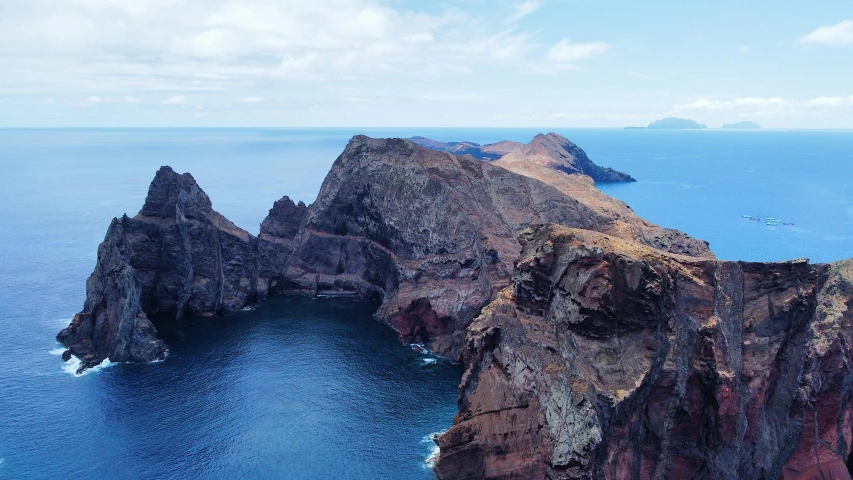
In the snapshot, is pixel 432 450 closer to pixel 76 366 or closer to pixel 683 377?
pixel 683 377

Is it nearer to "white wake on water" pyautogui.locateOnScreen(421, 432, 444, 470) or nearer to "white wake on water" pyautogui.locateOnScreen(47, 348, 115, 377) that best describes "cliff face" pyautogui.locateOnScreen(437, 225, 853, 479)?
"white wake on water" pyautogui.locateOnScreen(421, 432, 444, 470)

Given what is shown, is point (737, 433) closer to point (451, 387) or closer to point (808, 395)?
point (808, 395)

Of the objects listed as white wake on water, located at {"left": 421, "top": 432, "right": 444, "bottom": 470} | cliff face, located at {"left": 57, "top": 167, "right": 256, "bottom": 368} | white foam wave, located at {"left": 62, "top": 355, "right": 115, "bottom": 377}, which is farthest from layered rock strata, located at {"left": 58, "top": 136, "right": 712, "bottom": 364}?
white wake on water, located at {"left": 421, "top": 432, "right": 444, "bottom": 470}

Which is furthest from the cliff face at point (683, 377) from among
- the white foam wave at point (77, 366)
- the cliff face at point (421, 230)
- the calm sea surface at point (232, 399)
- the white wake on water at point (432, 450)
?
the white foam wave at point (77, 366)

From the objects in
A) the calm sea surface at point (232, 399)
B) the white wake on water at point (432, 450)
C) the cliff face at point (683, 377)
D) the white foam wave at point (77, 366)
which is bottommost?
the white wake on water at point (432, 450)

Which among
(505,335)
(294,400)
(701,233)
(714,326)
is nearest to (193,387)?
(294,400)

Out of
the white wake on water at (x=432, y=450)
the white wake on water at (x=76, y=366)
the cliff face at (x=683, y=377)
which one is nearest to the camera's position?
the cliff face at (x=683, y=377)

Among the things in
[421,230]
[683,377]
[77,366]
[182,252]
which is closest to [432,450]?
[683,377]

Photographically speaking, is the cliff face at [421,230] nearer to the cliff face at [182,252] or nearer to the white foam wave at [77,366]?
the cliff face at [182,252]
